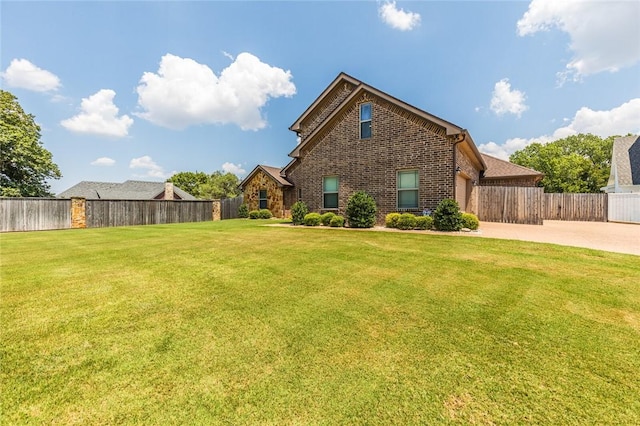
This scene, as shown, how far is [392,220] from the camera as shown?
11391mm

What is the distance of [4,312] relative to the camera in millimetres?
3242

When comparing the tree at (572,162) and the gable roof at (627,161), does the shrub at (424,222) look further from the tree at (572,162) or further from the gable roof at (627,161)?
the tree at (572,162)

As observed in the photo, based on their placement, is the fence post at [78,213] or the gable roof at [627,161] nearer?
the fence post at [78,213]

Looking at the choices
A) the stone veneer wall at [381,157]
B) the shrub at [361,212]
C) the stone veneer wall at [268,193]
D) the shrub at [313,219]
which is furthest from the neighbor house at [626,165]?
the stone veneer wall at [268,193]

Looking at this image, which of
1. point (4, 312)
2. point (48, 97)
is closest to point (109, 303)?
point (4, 312)

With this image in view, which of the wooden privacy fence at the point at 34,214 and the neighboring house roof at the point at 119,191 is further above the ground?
the neighboring house roof at the point at 119,191

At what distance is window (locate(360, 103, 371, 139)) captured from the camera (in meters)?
12.9

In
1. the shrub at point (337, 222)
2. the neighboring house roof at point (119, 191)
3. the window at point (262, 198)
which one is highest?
the neighboring house roof at point (119, 191)

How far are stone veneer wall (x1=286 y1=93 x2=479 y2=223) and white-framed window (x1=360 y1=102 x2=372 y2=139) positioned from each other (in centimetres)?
21

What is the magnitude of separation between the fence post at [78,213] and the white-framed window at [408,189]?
18.3 meters

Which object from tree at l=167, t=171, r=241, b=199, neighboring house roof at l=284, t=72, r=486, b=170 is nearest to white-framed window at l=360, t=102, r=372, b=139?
neighboring house roof at l=284, t=72, r=486, b=170

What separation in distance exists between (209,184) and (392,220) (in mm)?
46284

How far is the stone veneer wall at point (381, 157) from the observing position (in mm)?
11266

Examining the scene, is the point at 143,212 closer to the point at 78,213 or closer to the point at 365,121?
the point at 78,213
